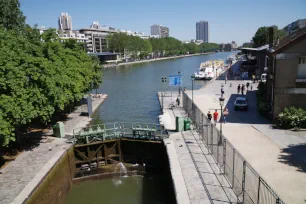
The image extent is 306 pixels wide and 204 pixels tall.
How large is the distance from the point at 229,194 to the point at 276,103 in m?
14.2

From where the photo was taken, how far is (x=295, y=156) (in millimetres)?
16953

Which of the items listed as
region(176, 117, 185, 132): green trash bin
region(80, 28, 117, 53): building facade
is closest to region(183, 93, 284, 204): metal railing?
region(176, 117, 185, 132): green trash bin

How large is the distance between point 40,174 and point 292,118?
18823 mm

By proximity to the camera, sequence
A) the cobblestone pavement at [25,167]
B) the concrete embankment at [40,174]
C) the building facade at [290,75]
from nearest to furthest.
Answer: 1. the concrete embankment at [40,174]
2. the cobblestone pavement at [25,167]
3. the building facade at [290,75]

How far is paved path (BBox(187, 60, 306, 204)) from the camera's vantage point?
13391 millimetres

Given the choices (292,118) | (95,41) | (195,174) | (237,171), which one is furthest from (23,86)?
(95,41)

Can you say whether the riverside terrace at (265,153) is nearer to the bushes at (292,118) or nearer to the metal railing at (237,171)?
the metal railing at (237,171)

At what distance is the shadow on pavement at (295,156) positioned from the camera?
15.7 m

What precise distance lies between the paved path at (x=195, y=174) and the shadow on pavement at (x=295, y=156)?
171 inches

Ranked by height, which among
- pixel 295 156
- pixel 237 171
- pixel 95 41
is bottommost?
pixel 295 156

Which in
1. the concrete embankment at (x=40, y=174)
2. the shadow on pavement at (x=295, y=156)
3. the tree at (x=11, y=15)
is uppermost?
the tree at (x=11, y=15)

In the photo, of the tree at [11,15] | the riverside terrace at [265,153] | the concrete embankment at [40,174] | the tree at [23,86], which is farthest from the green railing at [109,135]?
the tree at [11,15]

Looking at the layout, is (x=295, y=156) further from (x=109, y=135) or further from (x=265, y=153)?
(x=109, y=135)

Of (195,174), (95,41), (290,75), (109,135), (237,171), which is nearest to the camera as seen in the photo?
(237,171)
